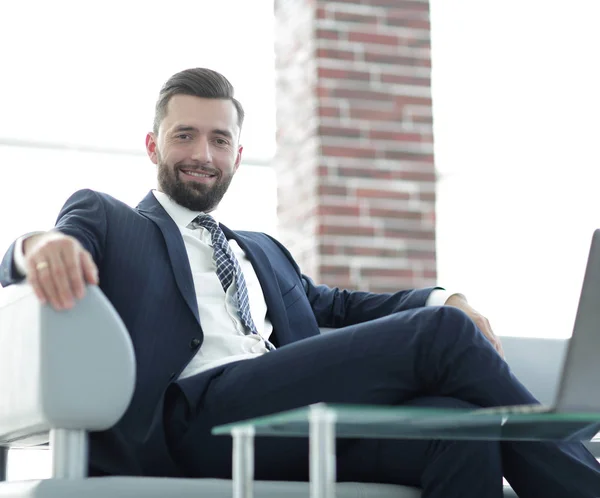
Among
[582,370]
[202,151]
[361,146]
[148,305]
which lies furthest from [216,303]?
[361,146]

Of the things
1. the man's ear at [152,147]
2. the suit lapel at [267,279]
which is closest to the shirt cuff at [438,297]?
the suit lapel at [267,279]

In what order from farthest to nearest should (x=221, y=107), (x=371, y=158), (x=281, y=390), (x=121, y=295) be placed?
(x=371, y=158), (x=221, y=107), (x=121, y=295), (x=281, y=390)

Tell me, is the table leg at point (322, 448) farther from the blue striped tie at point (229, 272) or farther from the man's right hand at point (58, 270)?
the blue striped tie at point (229, 272)

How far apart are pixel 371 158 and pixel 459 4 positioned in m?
1.21

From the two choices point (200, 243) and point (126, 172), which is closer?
point (200, 243)

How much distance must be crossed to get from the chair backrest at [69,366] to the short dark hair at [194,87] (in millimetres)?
972

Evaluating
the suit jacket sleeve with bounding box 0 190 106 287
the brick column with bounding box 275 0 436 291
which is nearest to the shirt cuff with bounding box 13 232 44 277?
the suit jacket sleeve with bounding box 0 190 106 287

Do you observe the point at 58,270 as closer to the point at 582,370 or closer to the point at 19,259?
the point at 19,259

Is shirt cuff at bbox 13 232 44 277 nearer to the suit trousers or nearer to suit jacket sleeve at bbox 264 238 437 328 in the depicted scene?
the suit trousers

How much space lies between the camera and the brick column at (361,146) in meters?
3.89

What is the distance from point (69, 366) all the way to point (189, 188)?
958 mm

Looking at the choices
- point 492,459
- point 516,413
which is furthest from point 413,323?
point 516,413

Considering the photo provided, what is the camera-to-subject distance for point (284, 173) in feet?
13.6

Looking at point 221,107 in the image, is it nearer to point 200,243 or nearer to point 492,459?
point 200,243
